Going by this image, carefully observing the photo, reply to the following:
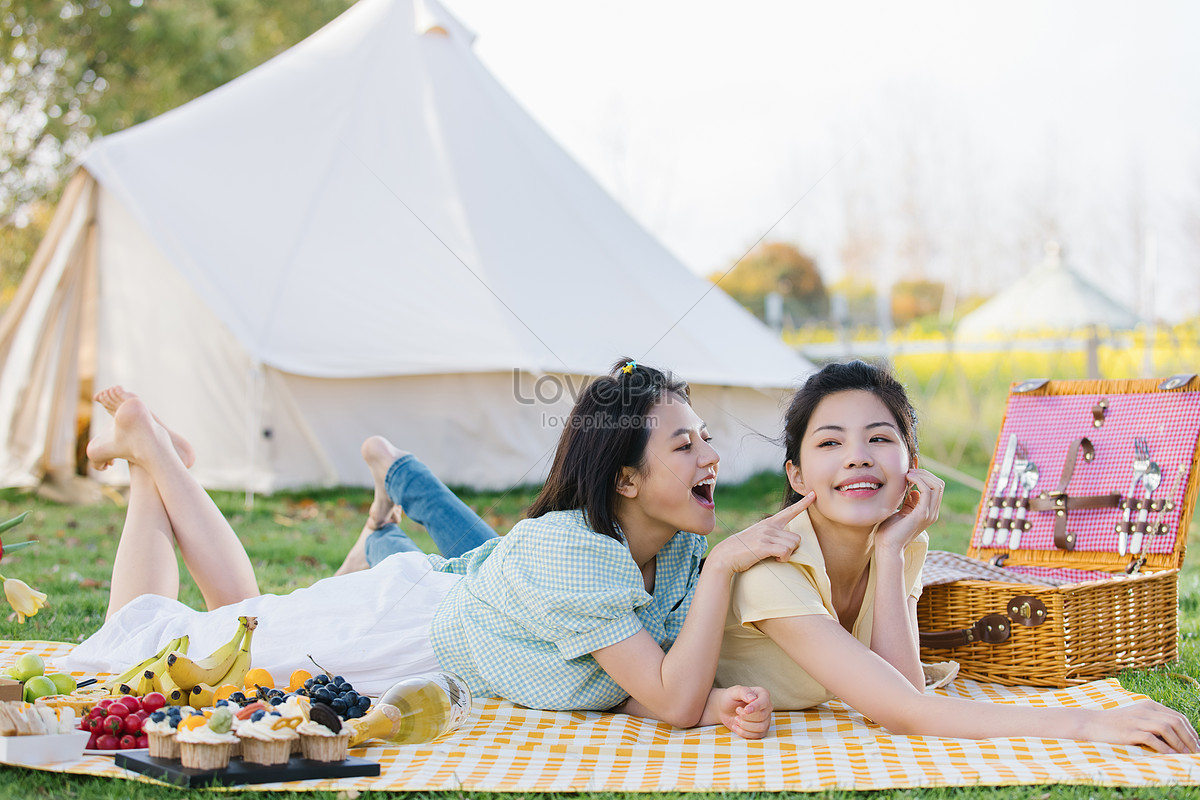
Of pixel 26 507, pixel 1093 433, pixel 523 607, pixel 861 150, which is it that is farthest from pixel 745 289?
pixel 523 607

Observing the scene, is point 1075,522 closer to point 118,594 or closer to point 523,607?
point 523,607

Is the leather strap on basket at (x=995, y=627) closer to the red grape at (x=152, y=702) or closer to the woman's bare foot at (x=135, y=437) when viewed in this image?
the red grape at (x=152, y=702)

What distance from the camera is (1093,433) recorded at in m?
2.75

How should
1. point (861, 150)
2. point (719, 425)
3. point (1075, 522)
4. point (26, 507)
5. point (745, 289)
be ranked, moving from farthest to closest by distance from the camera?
point (745, 289), point (861, 150), point (719, 425), point (26, 507), point (1075, 522)

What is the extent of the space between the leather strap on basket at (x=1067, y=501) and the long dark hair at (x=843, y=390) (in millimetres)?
959

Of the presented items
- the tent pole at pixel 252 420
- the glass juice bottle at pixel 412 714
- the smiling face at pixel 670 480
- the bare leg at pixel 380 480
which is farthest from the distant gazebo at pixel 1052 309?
the glass juice bottle at pixel 412 714

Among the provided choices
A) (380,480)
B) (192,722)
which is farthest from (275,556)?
(192,722)

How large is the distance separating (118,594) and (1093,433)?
2.49 m

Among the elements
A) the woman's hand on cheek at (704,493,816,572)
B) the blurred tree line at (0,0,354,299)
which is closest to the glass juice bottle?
the woman's hand on cheek at (704,493,816,572)

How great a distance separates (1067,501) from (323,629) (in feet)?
6.26

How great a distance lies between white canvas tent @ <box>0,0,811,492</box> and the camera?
5219mm

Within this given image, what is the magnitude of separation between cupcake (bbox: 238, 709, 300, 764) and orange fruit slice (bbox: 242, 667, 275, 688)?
0.34 m

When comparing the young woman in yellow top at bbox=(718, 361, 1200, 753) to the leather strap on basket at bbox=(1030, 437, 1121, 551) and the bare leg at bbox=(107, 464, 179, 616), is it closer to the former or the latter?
the leather strap on basket at bbox=(1030, 437, 1121, 551)

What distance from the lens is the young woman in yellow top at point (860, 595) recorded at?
Result: 157cm
